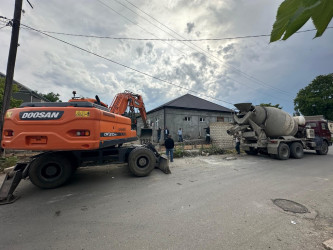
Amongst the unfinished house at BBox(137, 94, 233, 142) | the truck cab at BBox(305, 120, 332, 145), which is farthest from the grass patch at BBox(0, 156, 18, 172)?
the truck cab at BBox(305, 120, 332, 145)

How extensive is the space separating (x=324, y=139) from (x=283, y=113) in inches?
173

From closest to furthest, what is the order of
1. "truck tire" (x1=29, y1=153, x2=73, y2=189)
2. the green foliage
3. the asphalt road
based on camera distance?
the green foliage < the asphalt road < "truck tire" (x1=29, y1=153, x2=73, y2=189)

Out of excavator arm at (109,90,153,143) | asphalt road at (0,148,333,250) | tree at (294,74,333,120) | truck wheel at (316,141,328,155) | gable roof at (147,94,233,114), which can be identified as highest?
tree at (294,74,333,120)

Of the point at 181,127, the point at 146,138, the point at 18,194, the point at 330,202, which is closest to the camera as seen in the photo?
the point at 330,202

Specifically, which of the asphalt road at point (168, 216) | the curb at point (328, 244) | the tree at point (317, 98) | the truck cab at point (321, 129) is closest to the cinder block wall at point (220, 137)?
the truck cab at point (321, 129)

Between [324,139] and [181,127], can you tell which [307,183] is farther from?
[181,127]

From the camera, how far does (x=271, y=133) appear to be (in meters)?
9.84

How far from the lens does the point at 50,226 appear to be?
287cm

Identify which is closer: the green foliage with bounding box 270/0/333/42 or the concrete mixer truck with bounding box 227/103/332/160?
the green foliage with bounding box 270/0/333/42

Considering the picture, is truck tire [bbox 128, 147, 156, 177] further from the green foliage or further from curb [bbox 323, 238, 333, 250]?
the green foliage

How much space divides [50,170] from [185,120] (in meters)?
16.0

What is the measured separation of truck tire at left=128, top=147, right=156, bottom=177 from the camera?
18.2ft

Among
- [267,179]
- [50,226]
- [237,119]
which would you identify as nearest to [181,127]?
[237,119]

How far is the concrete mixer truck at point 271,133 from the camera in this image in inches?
368
